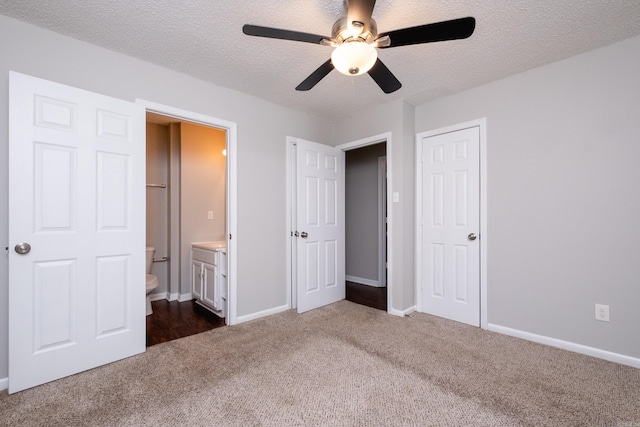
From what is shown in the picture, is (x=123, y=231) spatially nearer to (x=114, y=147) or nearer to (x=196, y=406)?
(x=114, y=147)

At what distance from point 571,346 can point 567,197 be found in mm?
1223

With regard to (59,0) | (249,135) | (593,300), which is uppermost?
(59,0)

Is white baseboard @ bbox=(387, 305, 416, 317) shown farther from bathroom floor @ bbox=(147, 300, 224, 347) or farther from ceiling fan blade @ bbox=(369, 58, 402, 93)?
ceiling fan blade @ bbox=(369, 58, 402, 93)

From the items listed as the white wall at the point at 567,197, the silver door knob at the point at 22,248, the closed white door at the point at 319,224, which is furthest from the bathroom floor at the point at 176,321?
the white wall at the point at 567,197

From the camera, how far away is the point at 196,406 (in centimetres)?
172

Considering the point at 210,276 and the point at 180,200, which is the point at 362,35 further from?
the point at 180,200

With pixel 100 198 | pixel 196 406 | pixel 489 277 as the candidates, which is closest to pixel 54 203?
pixel 100 198

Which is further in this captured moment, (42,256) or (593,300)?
(593,300)

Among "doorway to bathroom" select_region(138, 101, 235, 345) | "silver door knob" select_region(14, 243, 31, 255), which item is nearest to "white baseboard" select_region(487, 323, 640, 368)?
"doorway to bathroom" select_region(138, 101, 235, 345)

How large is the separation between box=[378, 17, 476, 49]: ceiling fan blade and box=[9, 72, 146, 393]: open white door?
2.04m

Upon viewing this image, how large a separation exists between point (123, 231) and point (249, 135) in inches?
60.3

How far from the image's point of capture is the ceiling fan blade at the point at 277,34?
1.58m

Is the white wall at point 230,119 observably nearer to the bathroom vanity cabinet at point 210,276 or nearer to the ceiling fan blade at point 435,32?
the bathroom vanity cabinet at point 210,276

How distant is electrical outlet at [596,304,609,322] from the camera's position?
2.27 m
